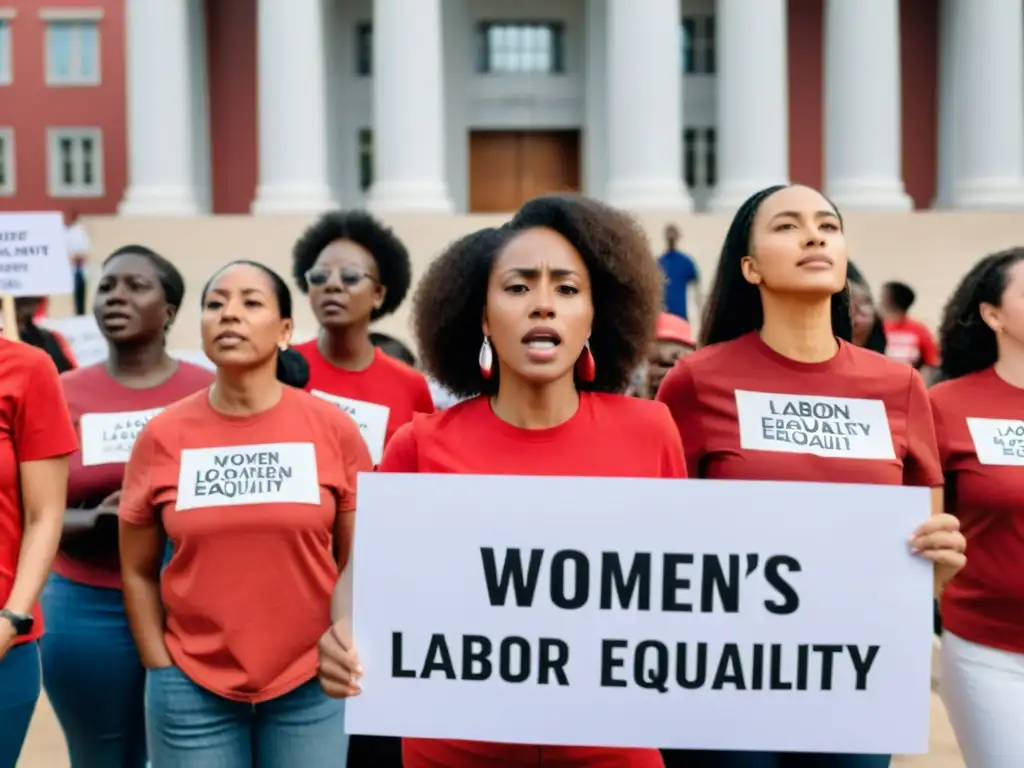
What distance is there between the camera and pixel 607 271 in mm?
3221

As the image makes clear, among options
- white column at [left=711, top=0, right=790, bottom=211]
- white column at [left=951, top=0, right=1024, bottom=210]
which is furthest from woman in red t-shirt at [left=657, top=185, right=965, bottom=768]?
white column at [left=951, top=0, right=1024, bottom=210]

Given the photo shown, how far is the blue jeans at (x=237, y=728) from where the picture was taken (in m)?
3.61

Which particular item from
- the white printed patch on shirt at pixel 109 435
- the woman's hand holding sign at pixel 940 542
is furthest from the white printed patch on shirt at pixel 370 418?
the woman's hand holding sign at pixel 940 542

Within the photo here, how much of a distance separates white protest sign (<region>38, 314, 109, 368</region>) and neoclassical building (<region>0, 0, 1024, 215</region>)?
14.8m

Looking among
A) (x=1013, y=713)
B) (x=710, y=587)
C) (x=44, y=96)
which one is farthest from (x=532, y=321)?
(x=44, y=96)

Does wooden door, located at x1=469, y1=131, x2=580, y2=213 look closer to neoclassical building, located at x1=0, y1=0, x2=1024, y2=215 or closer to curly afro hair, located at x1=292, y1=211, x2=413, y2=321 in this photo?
neoclassical building, located at x1=0, y1=0, x2=1024, y2=215

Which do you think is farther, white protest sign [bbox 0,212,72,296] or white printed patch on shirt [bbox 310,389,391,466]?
white protest sign [bbox 0,212,72,296]

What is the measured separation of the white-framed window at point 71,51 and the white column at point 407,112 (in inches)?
636

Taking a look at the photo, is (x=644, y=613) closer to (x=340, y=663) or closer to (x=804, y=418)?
(x=340, y=663)

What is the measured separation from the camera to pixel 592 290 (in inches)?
129

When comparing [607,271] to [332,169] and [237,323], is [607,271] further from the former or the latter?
[332,169]

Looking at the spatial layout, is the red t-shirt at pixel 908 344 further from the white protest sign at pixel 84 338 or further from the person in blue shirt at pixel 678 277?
the white protest sign at pixel 84 338

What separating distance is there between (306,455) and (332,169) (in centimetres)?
2808

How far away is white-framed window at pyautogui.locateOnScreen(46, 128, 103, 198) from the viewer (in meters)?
36.5
